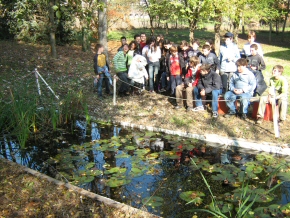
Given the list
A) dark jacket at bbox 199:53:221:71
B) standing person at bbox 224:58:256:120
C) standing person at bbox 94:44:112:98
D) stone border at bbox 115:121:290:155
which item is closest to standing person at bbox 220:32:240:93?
dark jacket at bbox 199:53:221:71

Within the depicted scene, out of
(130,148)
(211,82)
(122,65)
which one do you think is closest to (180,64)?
(211,82)

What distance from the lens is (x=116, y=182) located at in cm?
516

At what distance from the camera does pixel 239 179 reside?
17.0 ft

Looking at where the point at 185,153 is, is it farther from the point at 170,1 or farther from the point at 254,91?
the point at 170,1

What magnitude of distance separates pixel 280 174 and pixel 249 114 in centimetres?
265

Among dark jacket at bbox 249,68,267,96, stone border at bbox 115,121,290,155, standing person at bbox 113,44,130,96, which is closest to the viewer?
stone border at bbox 115,121,290,155

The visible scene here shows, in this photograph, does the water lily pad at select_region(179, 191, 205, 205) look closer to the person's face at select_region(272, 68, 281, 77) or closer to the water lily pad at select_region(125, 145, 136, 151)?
the water lily pad at select_region(125, 145, 136, 151)

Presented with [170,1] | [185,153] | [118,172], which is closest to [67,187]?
[118,172]

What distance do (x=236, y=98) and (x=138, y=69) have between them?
305cm

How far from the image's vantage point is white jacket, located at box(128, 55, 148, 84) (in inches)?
362

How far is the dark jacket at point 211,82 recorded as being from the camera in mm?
7711

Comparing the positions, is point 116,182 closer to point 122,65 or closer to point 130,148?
point 130,148

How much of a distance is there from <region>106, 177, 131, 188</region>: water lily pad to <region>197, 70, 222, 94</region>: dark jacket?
354cm

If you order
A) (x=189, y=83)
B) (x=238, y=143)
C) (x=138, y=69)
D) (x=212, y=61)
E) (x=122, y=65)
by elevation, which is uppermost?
(x=212, y=61)
